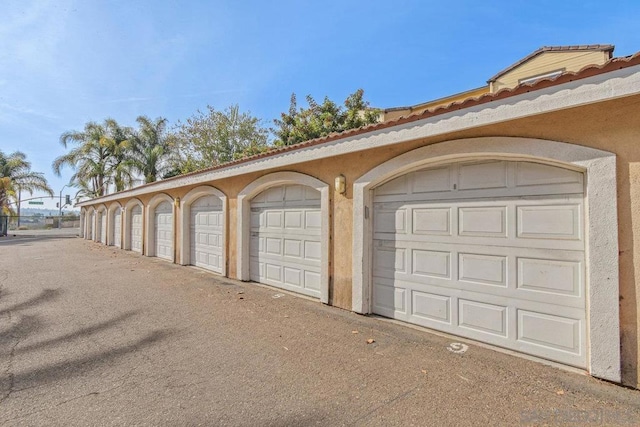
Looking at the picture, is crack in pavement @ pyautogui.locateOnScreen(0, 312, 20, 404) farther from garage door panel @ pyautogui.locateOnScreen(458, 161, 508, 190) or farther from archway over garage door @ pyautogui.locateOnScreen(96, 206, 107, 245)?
archway over garage door @ pyautogui.locateOnScreen(96, 206, 107, 245)

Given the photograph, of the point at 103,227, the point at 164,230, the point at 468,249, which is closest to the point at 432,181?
the point at 468,249

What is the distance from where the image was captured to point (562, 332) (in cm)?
374

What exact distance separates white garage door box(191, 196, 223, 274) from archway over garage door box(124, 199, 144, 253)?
228 inches

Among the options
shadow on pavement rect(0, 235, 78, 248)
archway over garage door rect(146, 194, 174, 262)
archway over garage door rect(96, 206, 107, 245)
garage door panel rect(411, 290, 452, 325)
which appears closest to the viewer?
garage door panel rect(411, 290, 452, 325)

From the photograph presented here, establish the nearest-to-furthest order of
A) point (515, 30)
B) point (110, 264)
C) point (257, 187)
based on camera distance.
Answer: point (515, 30)
point (257, 187)
point (110, 264)

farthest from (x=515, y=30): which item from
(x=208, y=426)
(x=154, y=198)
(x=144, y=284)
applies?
(x=154, y=198)

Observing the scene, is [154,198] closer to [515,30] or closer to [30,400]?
[30,400]

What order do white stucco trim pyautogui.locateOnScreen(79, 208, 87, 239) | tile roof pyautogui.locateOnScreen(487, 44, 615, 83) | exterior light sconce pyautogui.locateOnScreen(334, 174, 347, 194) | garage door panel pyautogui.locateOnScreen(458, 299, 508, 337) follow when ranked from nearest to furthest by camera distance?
garage door panel pyautogui.locateOnScreen(458, 299, 508, 337), exterior light sconce pyautogui.locateOnScreen(334, 174, 347, 194), tile roof pyautogui.locateOnScreen(487, 44, 615, 83), white stucco trim pyautogui.locateOnScreen(79, 208, 87, 239)

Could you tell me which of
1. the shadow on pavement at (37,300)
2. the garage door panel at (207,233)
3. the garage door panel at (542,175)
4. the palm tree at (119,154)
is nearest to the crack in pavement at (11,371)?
the shadow on pavement at (37,300)

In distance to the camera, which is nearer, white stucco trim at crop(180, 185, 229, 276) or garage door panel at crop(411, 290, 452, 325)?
garage door panel at crop(411, 290, 452, 325)

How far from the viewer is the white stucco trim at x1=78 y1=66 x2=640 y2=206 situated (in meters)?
3.09

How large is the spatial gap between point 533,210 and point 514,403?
2.29 metres

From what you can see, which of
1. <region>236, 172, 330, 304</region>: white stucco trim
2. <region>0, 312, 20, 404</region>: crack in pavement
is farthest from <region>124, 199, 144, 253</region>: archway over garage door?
<region>0, 312, 20, 404</region>: crack in pavement

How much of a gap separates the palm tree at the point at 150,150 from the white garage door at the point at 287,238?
20.3 metres
